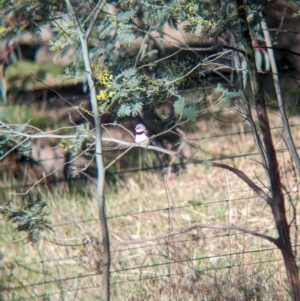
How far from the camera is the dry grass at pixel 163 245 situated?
5.20 m

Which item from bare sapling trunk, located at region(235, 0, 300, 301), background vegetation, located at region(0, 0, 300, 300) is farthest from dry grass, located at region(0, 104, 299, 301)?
bare sapling trunk, located at region(235, 0, 300, 301)

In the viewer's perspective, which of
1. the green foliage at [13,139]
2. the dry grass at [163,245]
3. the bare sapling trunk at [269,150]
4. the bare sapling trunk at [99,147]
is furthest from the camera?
the dry grass at [163,245]

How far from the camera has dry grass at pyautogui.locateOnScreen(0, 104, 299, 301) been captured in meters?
5.20

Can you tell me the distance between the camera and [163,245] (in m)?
5.82

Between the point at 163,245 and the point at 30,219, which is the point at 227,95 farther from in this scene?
the point at 163,245

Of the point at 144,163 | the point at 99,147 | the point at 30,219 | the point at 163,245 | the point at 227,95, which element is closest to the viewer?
the point at 99,147

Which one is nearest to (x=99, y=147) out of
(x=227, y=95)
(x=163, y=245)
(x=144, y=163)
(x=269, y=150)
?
(x=227, y=95)

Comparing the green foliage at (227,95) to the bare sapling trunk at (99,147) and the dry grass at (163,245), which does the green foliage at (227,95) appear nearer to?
the dry grass at (163,245)

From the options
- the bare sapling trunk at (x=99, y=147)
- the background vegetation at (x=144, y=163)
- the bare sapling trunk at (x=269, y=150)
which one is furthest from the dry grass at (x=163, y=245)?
the bare sapling trunk at (x=269, y=150)

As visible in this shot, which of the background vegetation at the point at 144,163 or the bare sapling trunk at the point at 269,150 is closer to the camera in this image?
the background vegetation at the point at 144,163

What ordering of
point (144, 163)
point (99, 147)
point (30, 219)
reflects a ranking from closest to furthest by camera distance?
point (99, 147)
point (30, 219)
point (144, 163)

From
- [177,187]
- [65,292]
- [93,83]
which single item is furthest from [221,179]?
[93,83]

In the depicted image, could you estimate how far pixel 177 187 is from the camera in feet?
25.6

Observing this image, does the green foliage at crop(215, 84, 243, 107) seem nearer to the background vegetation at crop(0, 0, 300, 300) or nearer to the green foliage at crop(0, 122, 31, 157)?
the background vegetation at crop(0, 0, 300, 300)
